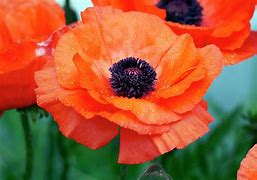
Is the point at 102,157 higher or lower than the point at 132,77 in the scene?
lower

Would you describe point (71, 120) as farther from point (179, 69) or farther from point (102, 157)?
point (102, 157)

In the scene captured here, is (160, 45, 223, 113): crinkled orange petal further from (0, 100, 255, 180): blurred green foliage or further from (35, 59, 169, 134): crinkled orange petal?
(0, 100, 255, 180): blurred green foliage

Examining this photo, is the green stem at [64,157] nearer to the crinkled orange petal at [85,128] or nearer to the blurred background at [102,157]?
the blurred background at [102,157]

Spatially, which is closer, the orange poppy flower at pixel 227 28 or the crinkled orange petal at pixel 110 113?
the crinkled orange petal at pixel 110 113

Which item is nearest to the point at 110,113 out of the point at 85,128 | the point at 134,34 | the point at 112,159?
the point at 85,128

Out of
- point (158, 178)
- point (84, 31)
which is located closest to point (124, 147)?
point (158, 178)

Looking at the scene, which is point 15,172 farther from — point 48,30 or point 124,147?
point 124,147

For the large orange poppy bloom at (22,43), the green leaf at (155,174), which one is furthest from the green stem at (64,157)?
the green leaf at (155,174)

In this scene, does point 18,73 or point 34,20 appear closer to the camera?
point 18,73
